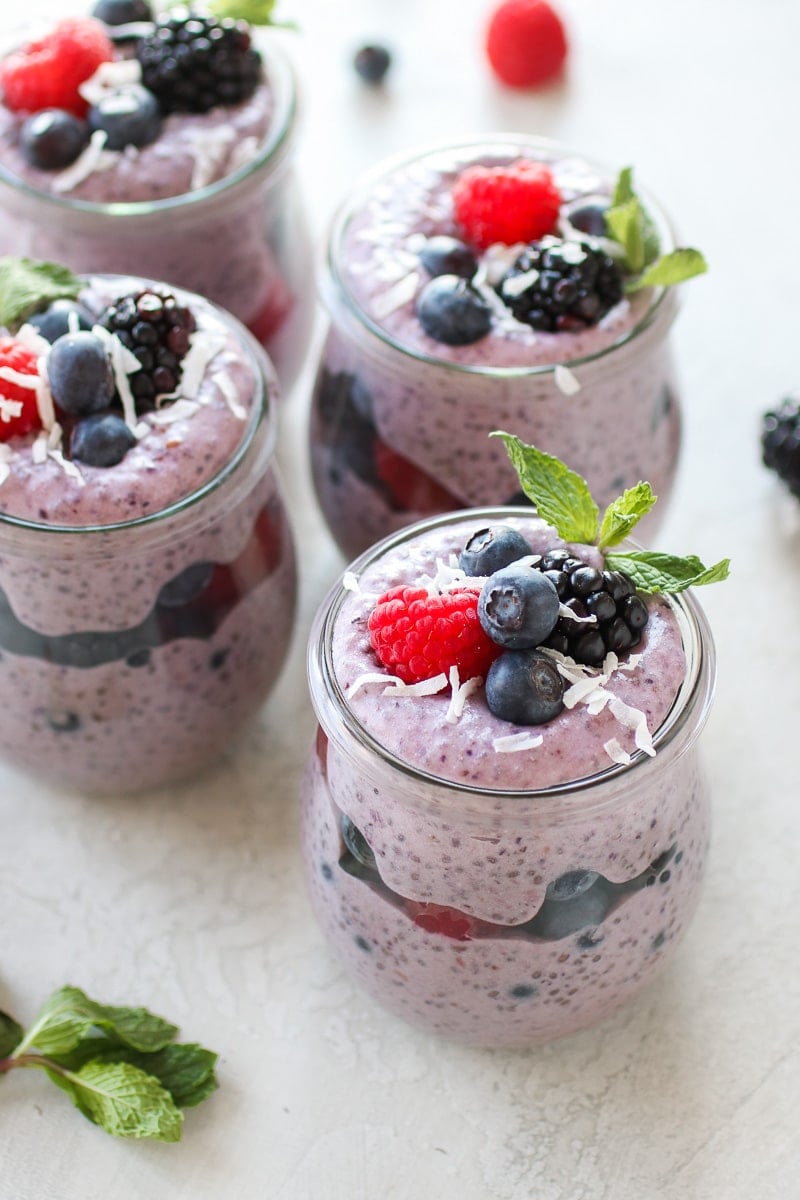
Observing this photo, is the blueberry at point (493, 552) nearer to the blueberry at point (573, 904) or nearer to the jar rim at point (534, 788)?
the jar rim at point (534, 788)

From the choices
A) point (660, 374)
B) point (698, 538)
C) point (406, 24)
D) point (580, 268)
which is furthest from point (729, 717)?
point (406, 24)

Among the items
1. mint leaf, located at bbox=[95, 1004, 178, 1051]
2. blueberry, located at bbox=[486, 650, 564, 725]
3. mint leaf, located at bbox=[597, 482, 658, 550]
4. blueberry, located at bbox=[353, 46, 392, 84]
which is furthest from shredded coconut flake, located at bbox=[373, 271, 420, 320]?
blueberry, located at bbox=[353, 46, 392, 84]

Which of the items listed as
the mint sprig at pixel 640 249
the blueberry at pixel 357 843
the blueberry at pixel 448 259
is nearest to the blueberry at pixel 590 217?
the mint sprig at pixel 640 249

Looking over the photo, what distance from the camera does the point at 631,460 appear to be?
67.1 inches

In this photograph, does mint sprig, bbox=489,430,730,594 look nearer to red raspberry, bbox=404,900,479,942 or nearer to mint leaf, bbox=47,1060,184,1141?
red raspberry, bbox=404,900,479,942

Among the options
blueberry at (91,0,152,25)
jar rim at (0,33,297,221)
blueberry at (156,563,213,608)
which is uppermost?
blueberry at (91,0,152,25)

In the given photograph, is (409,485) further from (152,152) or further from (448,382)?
(152,152)

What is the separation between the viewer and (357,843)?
4.39 feet

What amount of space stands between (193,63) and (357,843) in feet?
3.37

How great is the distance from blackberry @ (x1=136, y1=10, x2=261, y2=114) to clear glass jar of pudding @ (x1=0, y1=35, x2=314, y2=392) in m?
0.02

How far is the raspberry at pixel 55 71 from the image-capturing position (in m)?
1.80

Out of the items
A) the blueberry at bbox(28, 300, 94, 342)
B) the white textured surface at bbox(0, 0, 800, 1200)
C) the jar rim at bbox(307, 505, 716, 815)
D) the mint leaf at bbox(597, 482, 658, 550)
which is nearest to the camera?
the jar rim at bbox(307, 505, 716, 815)

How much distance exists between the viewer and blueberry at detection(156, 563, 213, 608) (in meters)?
1.49

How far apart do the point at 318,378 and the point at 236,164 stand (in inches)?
11.1
